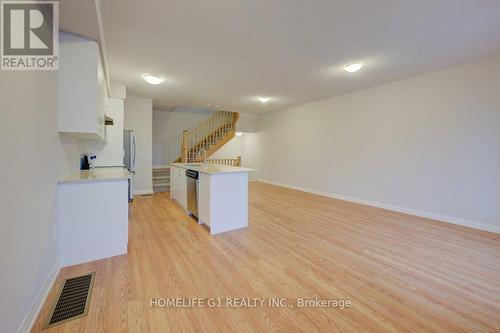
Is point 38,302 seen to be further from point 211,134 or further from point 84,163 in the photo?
point 211,134

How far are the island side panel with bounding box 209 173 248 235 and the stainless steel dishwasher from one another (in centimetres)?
65

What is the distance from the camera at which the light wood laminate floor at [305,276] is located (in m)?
1.61

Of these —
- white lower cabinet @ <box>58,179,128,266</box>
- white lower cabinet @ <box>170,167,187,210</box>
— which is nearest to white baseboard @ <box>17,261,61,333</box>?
white lower cabinet @ <box>58,179,128,266</box>

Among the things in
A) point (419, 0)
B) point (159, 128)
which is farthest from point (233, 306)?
point (159, 128)

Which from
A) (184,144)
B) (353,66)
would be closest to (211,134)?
(184,144)

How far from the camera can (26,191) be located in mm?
1535

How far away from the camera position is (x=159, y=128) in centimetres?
877

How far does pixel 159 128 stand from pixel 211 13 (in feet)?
23.5

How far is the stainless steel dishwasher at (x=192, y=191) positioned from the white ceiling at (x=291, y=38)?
1909 mm

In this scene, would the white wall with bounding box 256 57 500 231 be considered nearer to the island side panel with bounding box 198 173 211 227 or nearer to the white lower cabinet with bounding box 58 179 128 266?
the island side panel with bounding box 198 173 211 227

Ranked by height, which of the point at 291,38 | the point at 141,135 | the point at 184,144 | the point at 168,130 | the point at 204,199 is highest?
the point at 291,38

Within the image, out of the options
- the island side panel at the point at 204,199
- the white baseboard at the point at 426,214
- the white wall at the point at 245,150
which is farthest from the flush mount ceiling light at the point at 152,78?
the white wall at the point at 245,150

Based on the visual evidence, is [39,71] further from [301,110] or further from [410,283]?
[301,110]

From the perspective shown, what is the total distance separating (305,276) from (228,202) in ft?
5.28
